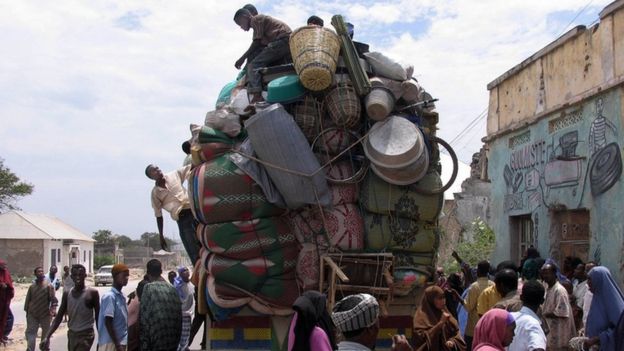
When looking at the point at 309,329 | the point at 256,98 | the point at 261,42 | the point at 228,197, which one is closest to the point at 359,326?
the point at 309,329

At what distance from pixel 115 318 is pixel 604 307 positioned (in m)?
3.91

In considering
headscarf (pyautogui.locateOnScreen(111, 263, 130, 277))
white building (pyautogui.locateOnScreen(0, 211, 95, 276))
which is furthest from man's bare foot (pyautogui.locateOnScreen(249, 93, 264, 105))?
white building (pyautogui.locateOnScreen(0, 211, 95, 276))

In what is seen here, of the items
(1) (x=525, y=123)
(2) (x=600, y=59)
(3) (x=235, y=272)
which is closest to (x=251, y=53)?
(3) (x=235, y=272)

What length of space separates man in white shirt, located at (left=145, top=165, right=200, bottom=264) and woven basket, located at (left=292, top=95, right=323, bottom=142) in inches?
75.9

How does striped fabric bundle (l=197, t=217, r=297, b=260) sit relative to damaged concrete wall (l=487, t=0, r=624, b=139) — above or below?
below

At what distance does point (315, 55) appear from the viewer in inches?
242

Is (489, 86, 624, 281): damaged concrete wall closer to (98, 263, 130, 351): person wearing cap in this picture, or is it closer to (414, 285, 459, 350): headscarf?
(414, 285, 459, 350): headscarf

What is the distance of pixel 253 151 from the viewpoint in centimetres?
613

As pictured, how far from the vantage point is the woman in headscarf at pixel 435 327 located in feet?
18.4

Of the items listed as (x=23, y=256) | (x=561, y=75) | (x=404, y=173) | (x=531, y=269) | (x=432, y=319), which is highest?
(x=561, y=75)

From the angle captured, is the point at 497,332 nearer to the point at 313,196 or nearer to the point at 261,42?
the point at 313,196

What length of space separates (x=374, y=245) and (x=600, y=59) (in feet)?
19.5

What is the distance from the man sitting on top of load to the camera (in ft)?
21.9

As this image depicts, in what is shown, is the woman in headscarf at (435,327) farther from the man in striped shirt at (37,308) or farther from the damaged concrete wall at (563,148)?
the man in striped shirt at (37,308)
